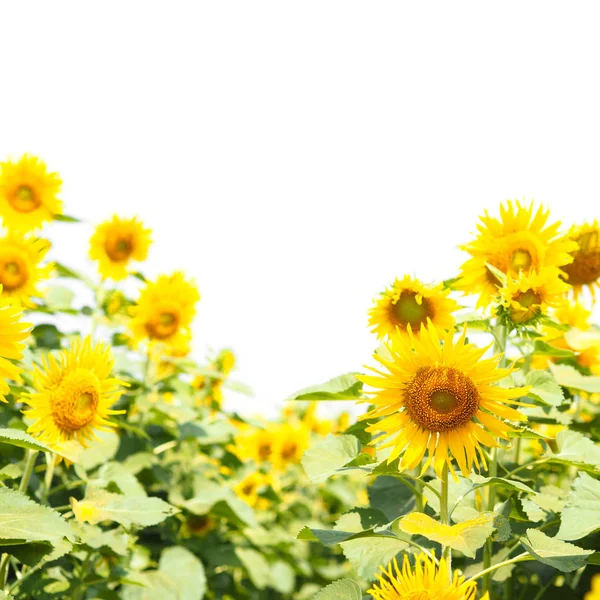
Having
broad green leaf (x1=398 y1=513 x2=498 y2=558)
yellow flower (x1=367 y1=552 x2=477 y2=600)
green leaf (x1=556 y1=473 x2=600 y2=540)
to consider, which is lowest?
yellow flower (x1=367 y1=552 x2=477 y2=600)

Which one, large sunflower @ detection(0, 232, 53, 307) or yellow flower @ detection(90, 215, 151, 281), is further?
yellow flower @ detection(90, 215, 151, 281)

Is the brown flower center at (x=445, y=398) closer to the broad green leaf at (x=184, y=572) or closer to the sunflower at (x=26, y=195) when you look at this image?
the broad green leaf at (x=184, y=572)

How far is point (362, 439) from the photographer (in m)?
2.35

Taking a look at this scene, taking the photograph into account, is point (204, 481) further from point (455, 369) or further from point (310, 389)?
point (455, 369)

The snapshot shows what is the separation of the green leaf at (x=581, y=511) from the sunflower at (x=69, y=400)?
139 centimetres

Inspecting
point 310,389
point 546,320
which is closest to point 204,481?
point 310,389

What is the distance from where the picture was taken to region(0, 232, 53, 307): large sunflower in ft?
9.62

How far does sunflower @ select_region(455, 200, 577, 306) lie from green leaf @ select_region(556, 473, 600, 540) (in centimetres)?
65

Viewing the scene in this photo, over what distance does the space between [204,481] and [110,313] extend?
1.26 m

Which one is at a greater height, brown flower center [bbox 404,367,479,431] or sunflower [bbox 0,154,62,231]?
sunflower [bbox 0,154,62,231]

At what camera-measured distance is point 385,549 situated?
1.83m

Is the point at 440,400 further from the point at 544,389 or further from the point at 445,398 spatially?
the point at 544,389

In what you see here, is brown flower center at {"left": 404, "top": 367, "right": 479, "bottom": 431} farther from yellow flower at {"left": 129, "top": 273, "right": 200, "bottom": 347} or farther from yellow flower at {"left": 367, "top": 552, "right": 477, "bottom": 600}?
yellow flower at {"left": 129, "top": 273, "right": 200, "bottom": 347}

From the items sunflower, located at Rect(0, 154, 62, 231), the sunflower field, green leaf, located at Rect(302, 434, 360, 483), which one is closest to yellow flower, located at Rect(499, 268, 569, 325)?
the sunflower field
